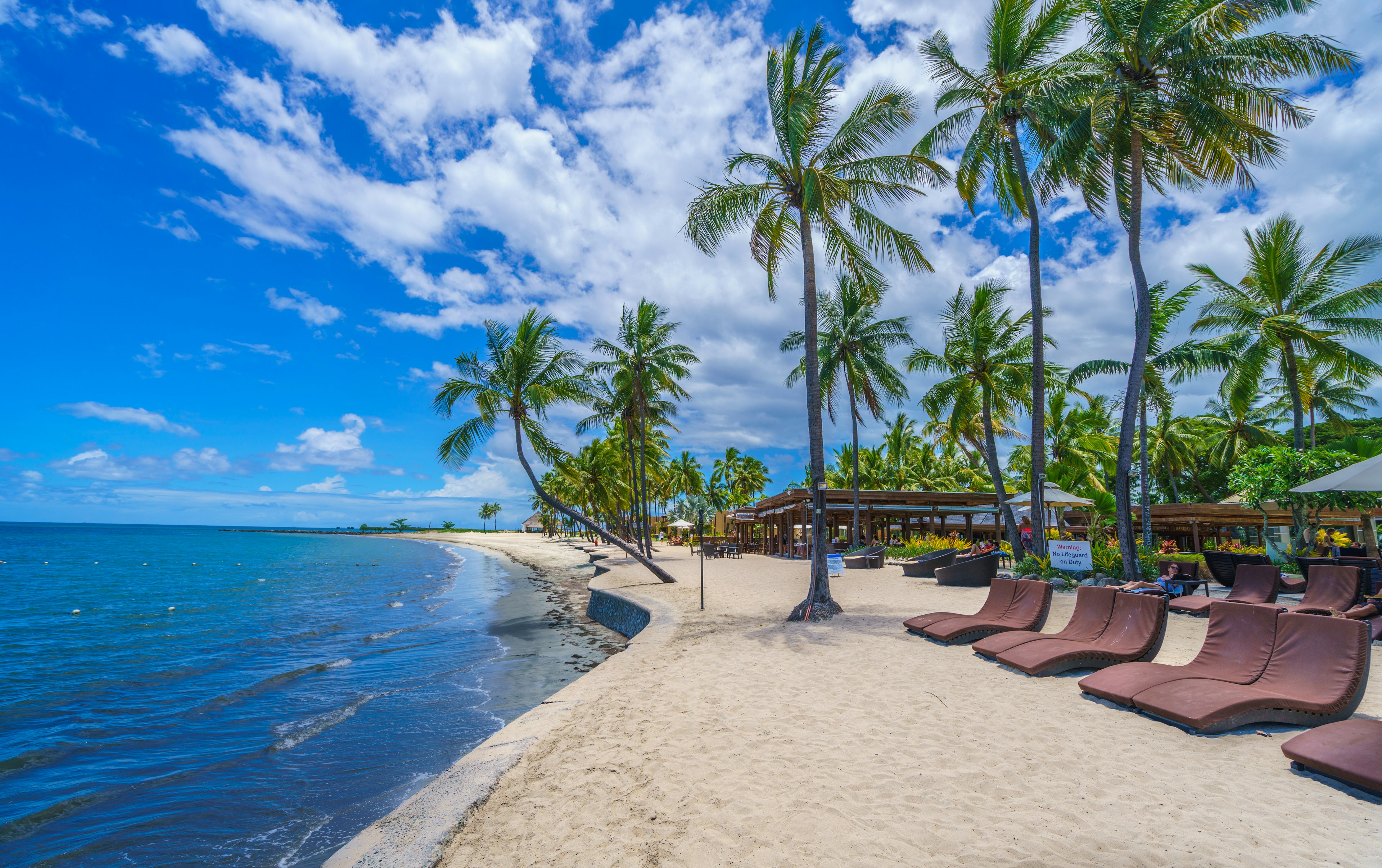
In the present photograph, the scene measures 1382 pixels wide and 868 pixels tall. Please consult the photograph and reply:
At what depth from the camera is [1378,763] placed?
3365 mm

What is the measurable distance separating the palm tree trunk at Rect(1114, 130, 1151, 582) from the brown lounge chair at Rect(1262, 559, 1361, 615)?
3.15 meters

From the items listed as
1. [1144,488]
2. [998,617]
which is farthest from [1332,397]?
[998,617]

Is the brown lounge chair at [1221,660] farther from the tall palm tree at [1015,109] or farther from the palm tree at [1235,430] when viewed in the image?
the palm tree at [1235,430]

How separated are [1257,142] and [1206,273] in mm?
7603

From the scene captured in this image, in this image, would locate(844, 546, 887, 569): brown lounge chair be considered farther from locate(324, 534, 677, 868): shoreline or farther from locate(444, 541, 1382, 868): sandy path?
locate(324, 534, 677, 868): shoreline

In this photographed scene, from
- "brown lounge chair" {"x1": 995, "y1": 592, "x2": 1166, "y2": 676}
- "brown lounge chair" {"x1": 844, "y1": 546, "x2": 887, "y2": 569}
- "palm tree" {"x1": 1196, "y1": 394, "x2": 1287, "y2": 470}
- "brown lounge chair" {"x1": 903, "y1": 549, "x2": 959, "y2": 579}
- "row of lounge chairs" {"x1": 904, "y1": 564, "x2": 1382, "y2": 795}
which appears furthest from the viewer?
"palm tree" {"x1": 1196, "y1": 394, "x2": 1287, "y2": 470}

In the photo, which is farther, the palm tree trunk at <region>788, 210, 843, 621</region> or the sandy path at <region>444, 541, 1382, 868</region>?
the palm tree trunk at <region>788, 210, 843, 621</region>

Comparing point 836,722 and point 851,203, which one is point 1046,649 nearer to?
point 836,722

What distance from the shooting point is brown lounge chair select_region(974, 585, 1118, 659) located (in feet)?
21.9

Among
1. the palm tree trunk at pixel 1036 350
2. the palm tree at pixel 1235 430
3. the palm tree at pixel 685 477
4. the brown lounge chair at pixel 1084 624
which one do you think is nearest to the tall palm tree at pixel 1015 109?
the palm tree trunk at pixel 1036 350

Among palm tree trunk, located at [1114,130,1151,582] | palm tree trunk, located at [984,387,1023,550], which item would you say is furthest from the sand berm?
palm tree trunk, located at [984,387,1023,550]

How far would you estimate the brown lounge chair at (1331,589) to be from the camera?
311 inches

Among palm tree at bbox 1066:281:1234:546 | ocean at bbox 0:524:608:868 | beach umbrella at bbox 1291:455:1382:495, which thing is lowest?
ocean at bbox 0:524:608:868

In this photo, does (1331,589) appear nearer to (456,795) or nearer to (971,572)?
(971,572)
